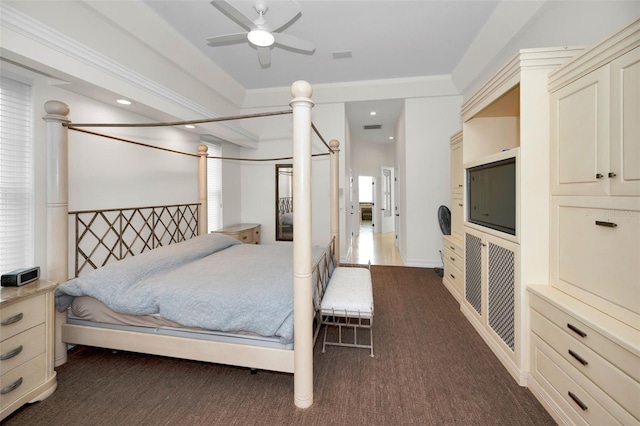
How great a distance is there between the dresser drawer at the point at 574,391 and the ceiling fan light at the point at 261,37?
3060mm

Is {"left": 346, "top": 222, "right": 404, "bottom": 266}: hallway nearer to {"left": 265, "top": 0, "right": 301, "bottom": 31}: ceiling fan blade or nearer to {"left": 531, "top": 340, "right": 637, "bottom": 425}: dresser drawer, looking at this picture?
{"left": 531, "top": 340, "right": 637, "bottom": 425}: dresser drawer

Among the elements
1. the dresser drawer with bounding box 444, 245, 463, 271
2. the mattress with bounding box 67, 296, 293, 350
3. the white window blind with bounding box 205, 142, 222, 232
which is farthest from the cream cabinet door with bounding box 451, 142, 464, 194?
the white window blind with bounding box 205, 142, 222, 232

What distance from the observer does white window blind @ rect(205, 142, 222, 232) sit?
15.5 ft

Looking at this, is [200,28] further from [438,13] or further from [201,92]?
[438,13]

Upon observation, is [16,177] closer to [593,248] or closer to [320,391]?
[320,391]

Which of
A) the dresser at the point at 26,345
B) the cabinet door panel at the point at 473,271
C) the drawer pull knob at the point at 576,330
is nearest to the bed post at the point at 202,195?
the dresser at the point at 26,345

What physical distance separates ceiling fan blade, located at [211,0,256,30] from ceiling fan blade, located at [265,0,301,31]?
152mm

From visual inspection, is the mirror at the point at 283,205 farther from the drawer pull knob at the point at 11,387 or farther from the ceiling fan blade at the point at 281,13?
the drawer pull knob at the point at 11,387

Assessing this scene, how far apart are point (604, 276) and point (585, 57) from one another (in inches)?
45.9

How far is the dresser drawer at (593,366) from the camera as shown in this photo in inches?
45.1

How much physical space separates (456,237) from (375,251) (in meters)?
2.76

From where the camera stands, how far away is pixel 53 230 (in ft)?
6.57

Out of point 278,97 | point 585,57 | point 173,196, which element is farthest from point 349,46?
point 173,196

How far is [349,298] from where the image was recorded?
7.00 ft
